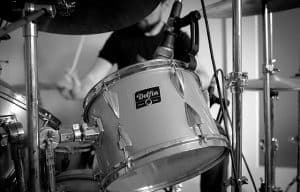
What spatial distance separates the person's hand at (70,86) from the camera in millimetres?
1597

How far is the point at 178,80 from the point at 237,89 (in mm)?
194

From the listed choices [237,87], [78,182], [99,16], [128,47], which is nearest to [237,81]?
[237,87]

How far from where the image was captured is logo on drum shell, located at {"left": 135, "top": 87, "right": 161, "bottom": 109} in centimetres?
74

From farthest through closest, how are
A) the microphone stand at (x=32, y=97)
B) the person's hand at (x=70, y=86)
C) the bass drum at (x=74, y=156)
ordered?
the person's hand at (x=70, y=86) → the bass drum at (x=74, y=156) → the microphone stand at (x=32, y=97)

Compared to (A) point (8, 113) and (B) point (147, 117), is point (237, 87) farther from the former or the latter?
(A) point (8, 113)

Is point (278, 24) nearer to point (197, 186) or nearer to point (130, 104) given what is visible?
point (197, 186)

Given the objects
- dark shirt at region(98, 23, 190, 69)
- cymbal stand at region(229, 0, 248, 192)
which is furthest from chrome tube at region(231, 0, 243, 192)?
dark shirt at region(98, 23, 190, 69)

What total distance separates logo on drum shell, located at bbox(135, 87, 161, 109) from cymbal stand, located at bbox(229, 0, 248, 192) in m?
0.25

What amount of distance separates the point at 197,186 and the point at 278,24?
114 cm

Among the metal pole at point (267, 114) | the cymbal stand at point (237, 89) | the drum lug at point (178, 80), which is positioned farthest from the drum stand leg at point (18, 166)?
the metal pole at point (267, 114)

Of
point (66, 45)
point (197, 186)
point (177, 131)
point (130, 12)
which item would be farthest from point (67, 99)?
point (177, 131)

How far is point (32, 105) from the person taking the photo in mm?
688

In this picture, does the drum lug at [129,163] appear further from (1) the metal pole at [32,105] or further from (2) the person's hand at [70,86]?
(2) the person's hand at [70,86]

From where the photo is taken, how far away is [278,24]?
1942 millimetres
